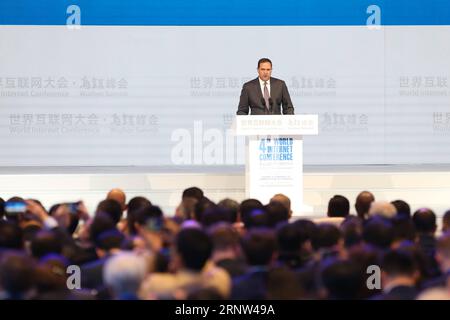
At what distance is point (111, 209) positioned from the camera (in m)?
4.22

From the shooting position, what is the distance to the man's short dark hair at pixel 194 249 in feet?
9.66

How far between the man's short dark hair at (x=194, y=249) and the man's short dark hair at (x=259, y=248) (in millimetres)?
199

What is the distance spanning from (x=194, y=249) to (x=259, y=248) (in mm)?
289

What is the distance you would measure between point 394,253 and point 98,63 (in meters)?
7.11

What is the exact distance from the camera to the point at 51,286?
2.70 metres

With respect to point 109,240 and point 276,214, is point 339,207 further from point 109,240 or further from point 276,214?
point 109,240

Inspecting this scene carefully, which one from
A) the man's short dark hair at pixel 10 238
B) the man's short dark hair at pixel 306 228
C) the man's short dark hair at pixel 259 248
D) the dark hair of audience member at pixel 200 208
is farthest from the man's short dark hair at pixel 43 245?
the dark hair of audience member at pixel 200 208

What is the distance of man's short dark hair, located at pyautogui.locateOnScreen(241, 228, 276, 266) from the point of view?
312 cm

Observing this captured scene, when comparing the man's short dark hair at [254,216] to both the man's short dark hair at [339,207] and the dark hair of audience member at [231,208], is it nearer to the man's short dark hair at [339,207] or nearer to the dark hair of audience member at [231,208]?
the dark hair of audience member at [231,208]

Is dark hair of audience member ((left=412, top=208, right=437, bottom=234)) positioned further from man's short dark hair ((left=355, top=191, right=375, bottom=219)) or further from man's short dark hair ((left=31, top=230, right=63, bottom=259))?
man's short dark hair ((left=31, top=230, right=63, bottom=259))

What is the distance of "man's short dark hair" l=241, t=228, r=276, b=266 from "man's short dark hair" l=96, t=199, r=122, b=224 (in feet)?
3.95

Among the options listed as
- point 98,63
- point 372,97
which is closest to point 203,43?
point 98,63

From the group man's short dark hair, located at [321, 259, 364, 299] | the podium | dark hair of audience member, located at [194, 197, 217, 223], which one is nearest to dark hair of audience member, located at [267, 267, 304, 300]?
man's short dark hair, located at [321, 259, 364, 299]
